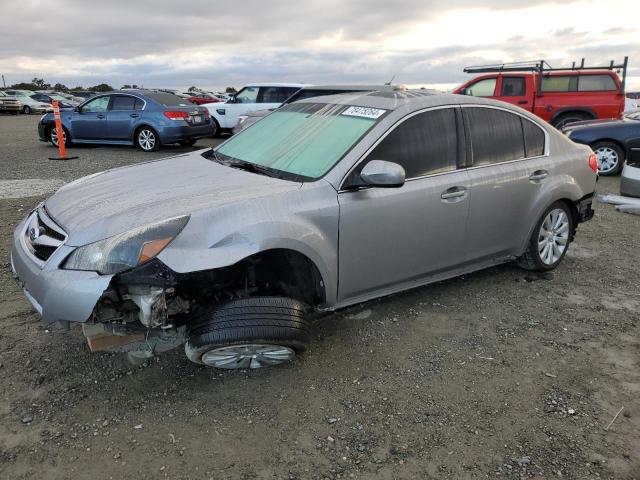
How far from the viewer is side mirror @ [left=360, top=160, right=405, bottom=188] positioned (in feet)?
10.0

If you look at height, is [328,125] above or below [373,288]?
above

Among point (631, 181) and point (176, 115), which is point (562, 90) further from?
point (176, 115)

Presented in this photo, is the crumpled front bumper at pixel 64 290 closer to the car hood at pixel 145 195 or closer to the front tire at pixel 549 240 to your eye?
the car hood at pixel 145 195

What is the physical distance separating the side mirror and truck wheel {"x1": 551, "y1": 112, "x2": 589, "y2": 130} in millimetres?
11623

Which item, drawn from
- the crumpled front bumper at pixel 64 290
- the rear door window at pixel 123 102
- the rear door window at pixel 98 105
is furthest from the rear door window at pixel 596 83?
the crumpled front bumper at pixel 64 290

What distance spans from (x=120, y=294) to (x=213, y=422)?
0.83 meters

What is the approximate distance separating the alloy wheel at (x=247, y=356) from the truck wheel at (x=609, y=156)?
8.93m

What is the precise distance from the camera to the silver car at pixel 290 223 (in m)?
2.66

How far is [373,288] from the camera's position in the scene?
11.4 feet

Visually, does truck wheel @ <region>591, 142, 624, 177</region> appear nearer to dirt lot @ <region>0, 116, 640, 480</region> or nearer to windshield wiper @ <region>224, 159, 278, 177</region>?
dirt lot @ <region>0, 116, 640, 480</region>

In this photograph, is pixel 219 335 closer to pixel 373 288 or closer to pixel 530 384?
pixel 373 288

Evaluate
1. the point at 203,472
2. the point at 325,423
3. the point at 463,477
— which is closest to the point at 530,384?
the point at 463,477

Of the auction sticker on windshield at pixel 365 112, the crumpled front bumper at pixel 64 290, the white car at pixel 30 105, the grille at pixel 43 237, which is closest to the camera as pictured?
the crumpled front bumper at pixel 64 290

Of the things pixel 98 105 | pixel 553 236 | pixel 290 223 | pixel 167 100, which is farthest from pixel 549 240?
pixel 98 105
